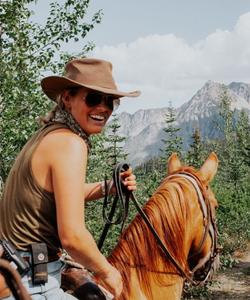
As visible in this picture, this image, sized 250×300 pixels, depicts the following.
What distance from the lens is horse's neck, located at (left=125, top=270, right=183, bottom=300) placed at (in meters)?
3.55

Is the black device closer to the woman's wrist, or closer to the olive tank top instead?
the olive tank top

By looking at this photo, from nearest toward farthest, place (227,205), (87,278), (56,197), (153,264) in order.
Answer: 1. (56,197)
2. (87,278)
3. (153,264)
4. (227,205)

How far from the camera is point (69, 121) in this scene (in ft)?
10.1

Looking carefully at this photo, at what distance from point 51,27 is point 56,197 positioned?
883 centimetres

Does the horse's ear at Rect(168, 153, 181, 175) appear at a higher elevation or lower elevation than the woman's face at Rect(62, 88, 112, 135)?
lower

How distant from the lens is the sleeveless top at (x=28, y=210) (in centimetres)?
291

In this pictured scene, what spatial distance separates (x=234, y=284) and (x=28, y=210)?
25939 millimetres

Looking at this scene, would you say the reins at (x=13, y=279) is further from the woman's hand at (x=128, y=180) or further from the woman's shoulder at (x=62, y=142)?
the woman's hand at (x=128, y=180)

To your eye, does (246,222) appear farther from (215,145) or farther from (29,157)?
(215,145)

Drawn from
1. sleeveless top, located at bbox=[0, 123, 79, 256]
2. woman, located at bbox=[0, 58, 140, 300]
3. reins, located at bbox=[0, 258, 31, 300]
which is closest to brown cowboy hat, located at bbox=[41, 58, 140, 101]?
woman, located at bbox=[0, 58, 140, 300]

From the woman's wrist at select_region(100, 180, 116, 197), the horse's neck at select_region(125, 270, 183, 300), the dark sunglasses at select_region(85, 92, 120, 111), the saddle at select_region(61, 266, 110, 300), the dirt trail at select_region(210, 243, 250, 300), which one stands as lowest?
the dirt trail at select_region(210, 243, 250, 300)

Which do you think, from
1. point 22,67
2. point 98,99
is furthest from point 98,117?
point 22,67

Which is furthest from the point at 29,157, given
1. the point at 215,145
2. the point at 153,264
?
the point at 215,145

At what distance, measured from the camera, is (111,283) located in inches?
124
